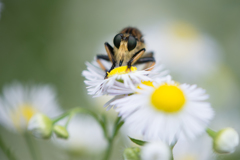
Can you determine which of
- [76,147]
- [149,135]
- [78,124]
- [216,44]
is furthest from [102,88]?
[216,44]

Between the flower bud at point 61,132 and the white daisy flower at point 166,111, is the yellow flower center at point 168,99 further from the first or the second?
the flower bud at point 61,132

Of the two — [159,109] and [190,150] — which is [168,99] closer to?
[159,109]

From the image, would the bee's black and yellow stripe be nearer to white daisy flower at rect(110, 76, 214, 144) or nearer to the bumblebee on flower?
the bumblebee on flower

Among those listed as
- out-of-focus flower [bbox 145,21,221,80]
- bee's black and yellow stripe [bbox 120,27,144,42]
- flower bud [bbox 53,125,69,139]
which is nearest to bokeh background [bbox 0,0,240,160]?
out-of-focus flower [bbox 145,21,221,80]

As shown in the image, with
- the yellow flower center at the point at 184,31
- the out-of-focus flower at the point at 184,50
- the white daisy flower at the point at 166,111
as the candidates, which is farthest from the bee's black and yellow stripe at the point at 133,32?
the yellow flower center at the point at 184,31

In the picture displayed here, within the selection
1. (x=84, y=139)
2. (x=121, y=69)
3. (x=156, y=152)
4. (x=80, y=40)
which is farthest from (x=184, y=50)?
(x=156, y=152)

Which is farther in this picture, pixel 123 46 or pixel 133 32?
pixel 133 32
